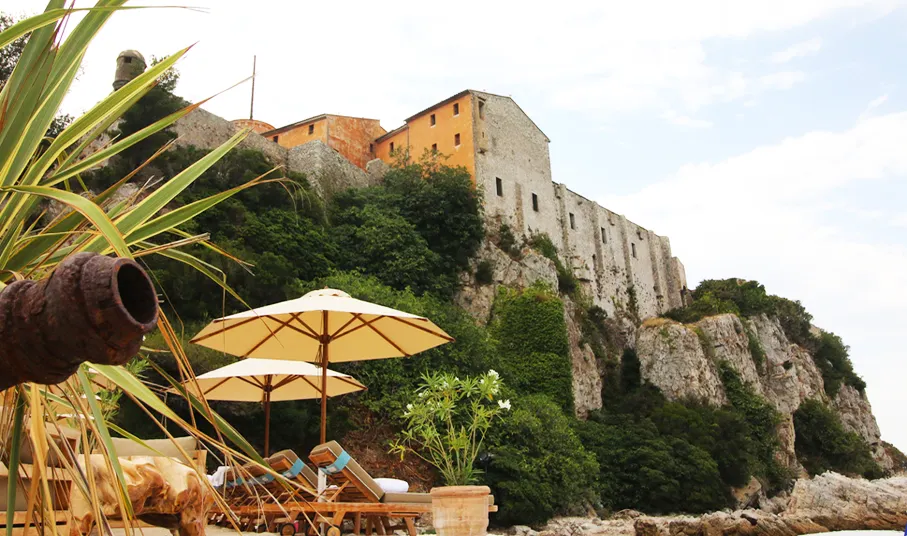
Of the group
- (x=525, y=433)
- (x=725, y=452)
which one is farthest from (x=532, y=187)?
(x=525, y=433)

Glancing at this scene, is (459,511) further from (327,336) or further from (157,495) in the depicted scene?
(327,336)

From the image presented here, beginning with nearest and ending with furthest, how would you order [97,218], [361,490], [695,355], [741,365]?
[97,218] < [361,490] < [695,355] < [741,365]

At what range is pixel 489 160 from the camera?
73.1 ft

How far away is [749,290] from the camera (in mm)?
30578

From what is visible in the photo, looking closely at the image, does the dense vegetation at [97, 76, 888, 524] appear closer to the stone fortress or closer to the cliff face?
the cliff face

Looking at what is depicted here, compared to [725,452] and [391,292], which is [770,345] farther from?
[391,292]

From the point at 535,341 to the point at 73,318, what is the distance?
18187 millimetres

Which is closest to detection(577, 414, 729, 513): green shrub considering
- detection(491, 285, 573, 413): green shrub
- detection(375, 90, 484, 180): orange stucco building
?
detection(491, 285, 573, 413): green shrub

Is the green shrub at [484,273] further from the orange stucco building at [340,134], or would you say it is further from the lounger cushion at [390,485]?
the lounger cushion at [390,485]

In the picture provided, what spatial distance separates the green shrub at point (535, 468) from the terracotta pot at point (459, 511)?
7.56 metres

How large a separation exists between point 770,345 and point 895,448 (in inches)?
541

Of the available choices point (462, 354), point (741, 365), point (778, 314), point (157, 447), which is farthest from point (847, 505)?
point (778, 314)

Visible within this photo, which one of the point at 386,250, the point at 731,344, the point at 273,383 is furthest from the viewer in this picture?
the point at 731,344

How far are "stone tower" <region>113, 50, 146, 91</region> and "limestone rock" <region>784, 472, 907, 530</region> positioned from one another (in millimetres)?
16417
